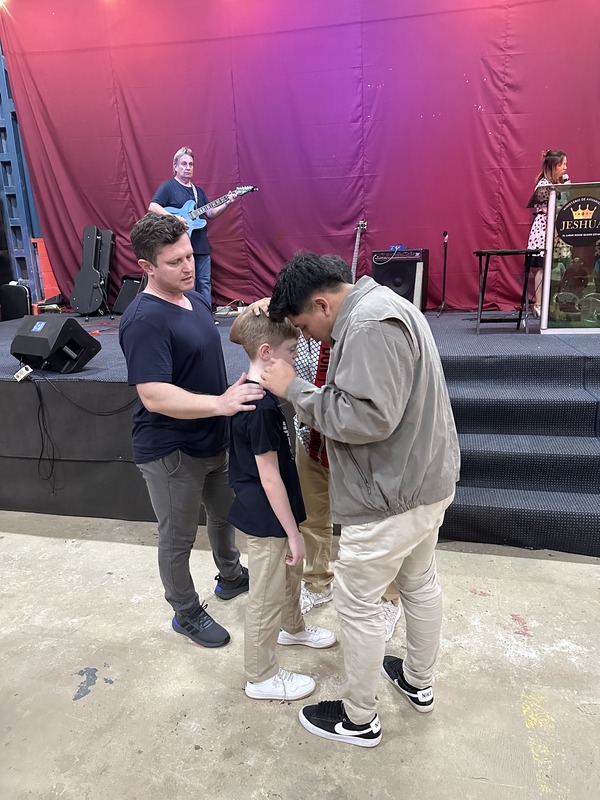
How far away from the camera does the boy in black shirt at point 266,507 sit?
1.39 metres

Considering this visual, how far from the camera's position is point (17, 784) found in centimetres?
139

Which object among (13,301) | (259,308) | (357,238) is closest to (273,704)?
(259,308)

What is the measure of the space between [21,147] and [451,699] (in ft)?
24.1

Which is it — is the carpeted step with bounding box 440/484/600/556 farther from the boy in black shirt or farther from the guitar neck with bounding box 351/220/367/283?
the guitar neck with bounding box 351/220/367/283

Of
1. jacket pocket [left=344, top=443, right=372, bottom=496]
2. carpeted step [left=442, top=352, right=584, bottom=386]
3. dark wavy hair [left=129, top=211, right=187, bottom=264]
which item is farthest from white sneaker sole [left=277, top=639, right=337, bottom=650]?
carpeted step [left=442, top=352, right=584, bottom=386]

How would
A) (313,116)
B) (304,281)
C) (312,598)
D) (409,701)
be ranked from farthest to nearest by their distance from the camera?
1. (313,116)
2. (312,598)
3. (409,701)
4. (304,281)

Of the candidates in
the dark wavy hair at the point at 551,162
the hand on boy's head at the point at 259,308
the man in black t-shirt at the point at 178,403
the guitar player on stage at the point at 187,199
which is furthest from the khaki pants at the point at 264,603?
the dark wavy hair at the point at 551,162

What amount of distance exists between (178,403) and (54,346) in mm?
1559

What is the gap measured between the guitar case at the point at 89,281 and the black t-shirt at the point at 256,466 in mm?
5036

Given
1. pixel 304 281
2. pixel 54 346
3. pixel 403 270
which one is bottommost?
pixel 54 346

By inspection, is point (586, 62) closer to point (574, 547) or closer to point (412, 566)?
point (574, 547)

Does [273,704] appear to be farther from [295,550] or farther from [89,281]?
[89,281]

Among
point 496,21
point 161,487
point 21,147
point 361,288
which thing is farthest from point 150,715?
point 21,147

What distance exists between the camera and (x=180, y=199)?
482 centimetres
